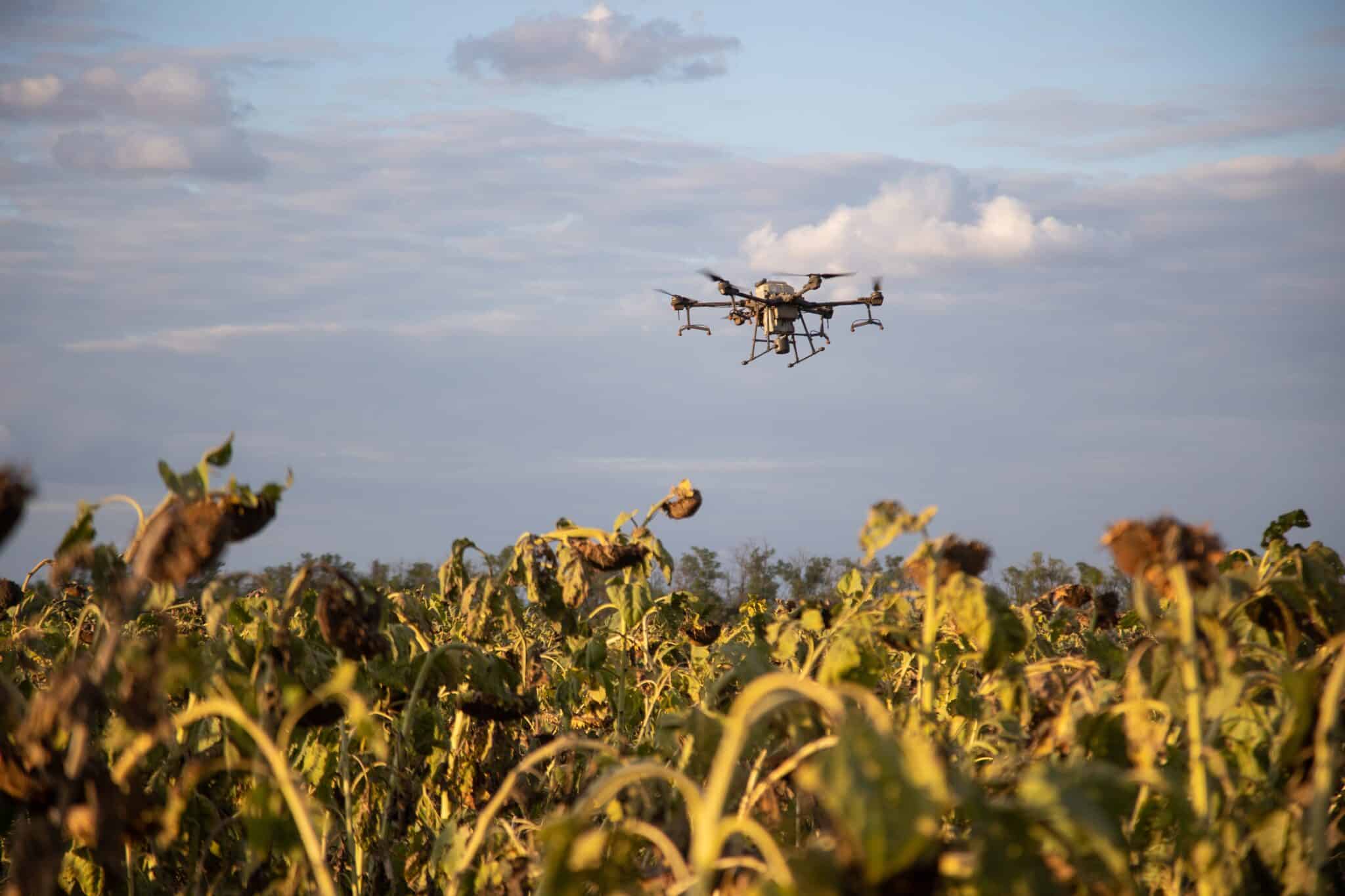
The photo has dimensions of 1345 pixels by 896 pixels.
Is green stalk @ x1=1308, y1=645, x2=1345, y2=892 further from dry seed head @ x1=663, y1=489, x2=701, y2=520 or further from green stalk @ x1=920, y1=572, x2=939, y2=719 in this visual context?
dry seed head @ x1=663, y1=489, x2=701, y2=520

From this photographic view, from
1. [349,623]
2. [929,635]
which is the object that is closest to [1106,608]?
[929,635]

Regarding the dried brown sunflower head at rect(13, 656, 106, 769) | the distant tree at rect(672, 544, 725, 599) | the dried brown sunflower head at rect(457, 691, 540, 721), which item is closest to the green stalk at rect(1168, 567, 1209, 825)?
the dried brown sunflower head at rect(13, 656, 106, 769)

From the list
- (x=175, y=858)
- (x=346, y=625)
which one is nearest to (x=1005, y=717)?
(x=346, y=625)

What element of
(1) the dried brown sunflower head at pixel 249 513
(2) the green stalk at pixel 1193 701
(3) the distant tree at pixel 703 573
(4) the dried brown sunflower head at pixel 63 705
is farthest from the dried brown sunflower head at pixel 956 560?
(3) the distant tree at pixel 703 573

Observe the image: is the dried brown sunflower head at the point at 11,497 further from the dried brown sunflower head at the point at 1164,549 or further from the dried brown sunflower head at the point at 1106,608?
the dried brown sunflower head at the point at 1106,608

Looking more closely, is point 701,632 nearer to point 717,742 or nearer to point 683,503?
point 683,503
